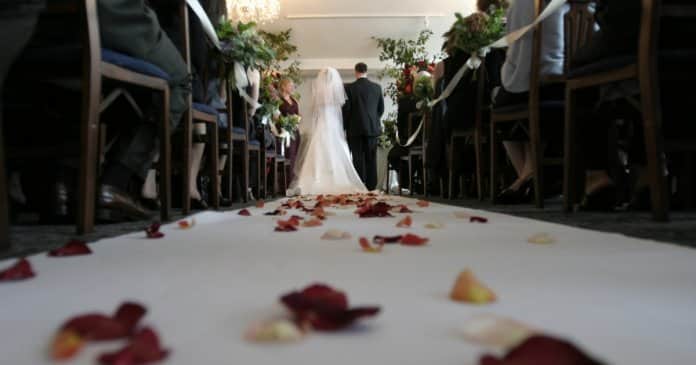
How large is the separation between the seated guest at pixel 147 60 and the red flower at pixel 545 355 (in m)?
1.59

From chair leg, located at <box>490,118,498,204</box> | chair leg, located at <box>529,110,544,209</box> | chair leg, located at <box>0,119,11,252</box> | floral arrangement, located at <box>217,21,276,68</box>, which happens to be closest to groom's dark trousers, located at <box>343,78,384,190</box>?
floral arrangement, located at <box>217,21,276,68</box>

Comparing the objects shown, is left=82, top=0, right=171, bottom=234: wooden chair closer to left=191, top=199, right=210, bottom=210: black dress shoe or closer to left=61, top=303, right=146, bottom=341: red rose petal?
left=61, top=303, right=146, bottom=341: red rose petal

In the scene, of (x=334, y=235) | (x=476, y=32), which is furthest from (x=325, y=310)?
(x=476, y=32)

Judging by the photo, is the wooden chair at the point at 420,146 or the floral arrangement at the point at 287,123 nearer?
the wooden chair at the point at 420,146

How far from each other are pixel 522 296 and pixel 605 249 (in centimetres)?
51

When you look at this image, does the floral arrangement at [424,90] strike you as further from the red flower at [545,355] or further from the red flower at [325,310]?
the red flower at [545,355]

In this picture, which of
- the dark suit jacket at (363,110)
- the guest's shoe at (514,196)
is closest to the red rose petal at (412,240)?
the guest's shoe at (514,196)

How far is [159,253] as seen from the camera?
44.5 inches

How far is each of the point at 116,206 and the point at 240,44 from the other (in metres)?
1.58

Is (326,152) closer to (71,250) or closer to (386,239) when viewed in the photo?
(386,239)

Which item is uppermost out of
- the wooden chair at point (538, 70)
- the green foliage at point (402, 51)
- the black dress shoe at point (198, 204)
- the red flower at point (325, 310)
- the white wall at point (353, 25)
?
the white wall at point (353, 25)

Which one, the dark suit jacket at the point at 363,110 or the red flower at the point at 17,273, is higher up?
the dark suit jacket at the point at 363,110

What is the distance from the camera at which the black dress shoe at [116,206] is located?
1832 mm

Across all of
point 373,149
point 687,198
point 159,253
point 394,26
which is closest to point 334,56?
point 394,26
